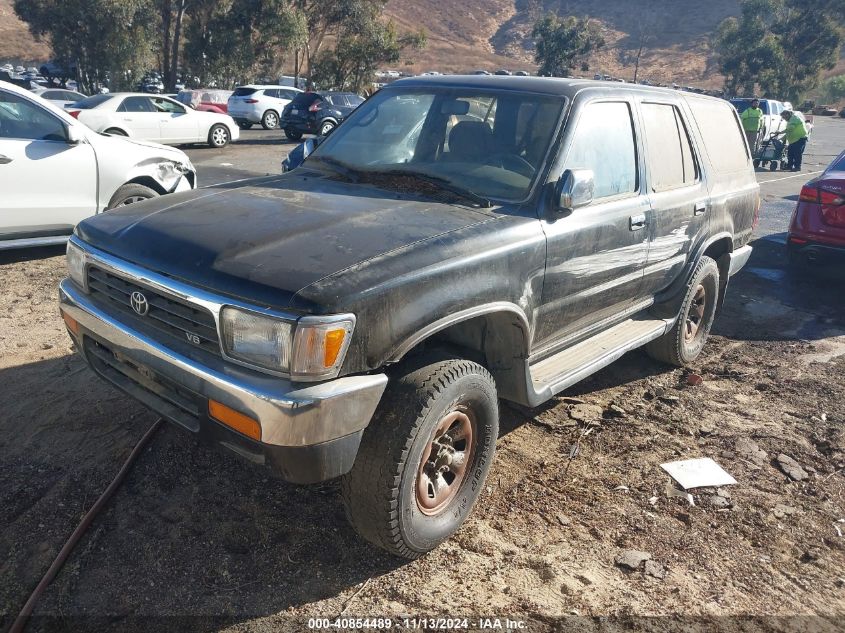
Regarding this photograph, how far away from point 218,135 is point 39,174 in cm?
1239

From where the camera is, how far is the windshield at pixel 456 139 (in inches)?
135

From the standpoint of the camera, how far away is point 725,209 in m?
4.94

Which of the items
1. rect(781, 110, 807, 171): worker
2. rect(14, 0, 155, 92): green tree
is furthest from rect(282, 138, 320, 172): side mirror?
rect(14, 0, 155, 92): green tree

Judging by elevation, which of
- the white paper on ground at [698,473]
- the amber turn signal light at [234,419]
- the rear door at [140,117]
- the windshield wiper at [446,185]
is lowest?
the rear door at [140,117]

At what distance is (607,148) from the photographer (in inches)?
148

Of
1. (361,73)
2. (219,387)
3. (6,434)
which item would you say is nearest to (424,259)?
(219,387)

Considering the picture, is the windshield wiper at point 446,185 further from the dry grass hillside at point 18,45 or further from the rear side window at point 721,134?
the dry grass hillside at point 18,45

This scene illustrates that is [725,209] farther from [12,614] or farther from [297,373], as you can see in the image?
[12,614]

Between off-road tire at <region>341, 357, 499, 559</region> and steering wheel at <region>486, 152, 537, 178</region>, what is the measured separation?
1.11 meters

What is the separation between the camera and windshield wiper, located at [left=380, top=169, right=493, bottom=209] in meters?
3.28

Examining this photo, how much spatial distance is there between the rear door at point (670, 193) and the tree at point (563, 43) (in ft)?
164

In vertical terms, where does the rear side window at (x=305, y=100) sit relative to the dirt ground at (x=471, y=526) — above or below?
above

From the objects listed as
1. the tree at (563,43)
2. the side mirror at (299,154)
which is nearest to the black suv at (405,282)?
the side mirror at (299,154)

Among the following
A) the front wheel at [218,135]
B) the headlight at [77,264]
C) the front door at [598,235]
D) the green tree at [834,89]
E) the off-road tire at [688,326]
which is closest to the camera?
the headlight at [77,264]
